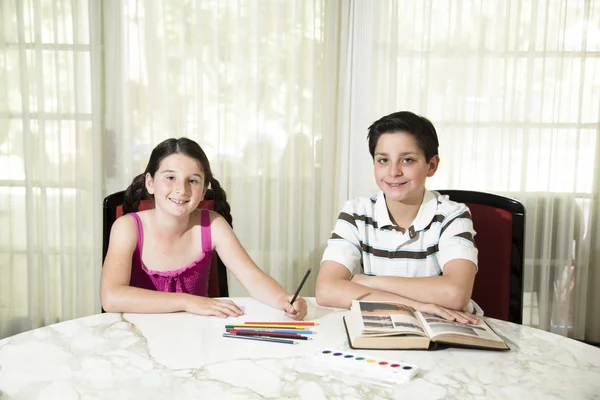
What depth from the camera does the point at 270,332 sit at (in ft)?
4.69

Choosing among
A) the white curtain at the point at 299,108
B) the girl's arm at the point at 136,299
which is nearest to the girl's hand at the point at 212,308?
the girl's arm at the point at 136,299

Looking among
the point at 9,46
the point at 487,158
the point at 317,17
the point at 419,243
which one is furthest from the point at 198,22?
the point at 419,243

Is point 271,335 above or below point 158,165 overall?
below

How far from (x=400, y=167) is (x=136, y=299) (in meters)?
0.85

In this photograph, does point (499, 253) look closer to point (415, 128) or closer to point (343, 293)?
point (415, 128)

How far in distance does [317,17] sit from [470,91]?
32.5 inches

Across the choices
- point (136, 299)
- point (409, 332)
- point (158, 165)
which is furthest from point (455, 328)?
point (158, 165)

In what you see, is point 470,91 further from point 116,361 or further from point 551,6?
point 116,361

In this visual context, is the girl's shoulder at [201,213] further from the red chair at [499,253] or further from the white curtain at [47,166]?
the white curtain at [47,166]

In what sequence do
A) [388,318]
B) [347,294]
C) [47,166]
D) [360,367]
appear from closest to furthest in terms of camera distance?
[360,367] < [388,318] < [347,294] < [47,166]

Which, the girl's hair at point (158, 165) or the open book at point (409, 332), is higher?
the girl's hair at point (158, 165)

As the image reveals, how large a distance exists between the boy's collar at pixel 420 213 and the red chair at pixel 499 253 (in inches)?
6.4

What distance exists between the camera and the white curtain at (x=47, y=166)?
313cm

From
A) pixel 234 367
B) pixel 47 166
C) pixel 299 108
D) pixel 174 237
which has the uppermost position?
pixel 299 108
